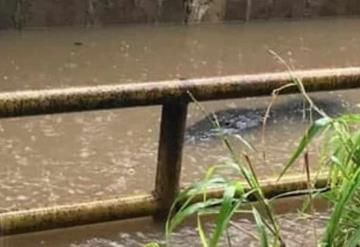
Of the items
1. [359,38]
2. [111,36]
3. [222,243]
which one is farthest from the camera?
[359,38]

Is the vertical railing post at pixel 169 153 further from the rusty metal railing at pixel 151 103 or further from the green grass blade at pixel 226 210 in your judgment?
the green grass blade at pixel 226 210

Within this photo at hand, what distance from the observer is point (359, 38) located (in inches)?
291

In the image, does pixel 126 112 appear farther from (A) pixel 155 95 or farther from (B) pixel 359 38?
(B) pixel 359 38

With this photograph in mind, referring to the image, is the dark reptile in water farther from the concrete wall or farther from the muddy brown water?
the concrete wall

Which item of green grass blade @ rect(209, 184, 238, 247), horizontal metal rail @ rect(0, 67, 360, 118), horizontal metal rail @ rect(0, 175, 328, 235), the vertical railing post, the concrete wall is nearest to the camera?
green grass blade @ rect(209, 184, 238, 247)

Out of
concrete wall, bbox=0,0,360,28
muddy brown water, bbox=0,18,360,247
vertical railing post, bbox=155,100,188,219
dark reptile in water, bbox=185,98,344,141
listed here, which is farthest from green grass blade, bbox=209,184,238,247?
concrete wall, bbox=0,0,360,28

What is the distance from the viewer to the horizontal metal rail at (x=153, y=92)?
2.58 m

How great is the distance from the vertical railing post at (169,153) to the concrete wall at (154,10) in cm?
381

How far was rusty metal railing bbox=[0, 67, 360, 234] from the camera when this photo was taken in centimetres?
262

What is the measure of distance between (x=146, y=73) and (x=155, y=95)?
284 cm

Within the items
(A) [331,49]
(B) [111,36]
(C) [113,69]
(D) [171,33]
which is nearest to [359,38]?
(A) [331,49]

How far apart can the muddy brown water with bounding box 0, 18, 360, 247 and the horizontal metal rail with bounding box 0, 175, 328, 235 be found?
140 mm

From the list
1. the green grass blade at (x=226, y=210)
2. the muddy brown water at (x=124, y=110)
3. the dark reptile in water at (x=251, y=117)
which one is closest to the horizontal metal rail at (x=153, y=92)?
the muddy brown water at (x=124, y=110)

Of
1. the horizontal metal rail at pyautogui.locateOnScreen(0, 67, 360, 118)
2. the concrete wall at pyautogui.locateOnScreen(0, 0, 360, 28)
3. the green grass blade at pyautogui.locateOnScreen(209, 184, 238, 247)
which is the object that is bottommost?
the concrete wall at pyautogui.locateOnScreen(0, 0, 360, 28)
